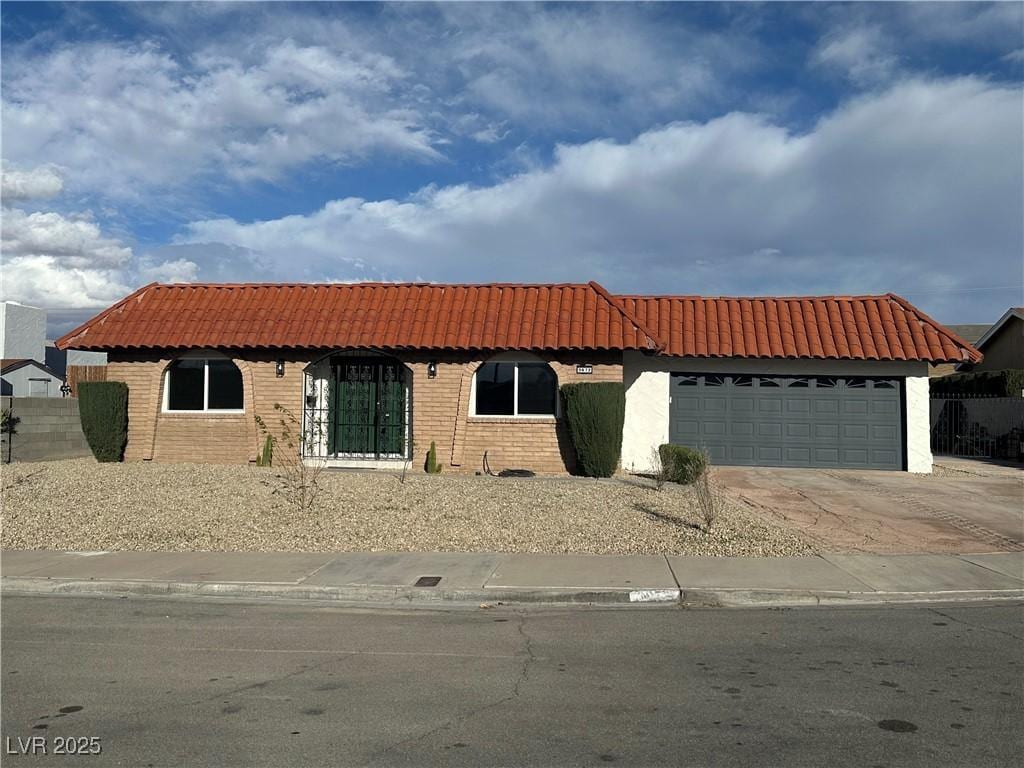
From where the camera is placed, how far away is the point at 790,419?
64.7 feet

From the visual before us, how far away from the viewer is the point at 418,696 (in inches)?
236

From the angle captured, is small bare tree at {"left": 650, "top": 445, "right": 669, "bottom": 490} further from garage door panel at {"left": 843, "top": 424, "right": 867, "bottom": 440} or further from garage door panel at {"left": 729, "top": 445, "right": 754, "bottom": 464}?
garage door panel at {"left": 843, "top": 424, "right": 867, "bottom": 440}

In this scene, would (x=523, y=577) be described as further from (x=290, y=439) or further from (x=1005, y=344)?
(x=1005, y=344)

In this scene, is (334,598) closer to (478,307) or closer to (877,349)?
(478,307)

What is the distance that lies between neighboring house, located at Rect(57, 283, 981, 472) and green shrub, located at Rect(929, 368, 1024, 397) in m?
7.72

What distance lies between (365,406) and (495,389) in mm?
2842

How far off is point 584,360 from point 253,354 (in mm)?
6983

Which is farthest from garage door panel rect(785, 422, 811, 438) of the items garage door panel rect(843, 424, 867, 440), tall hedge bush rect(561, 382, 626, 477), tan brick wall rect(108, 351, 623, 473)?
tall hedge bush rect(561, 382, 626, 477)

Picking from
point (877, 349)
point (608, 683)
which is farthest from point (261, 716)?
point (877, 349)

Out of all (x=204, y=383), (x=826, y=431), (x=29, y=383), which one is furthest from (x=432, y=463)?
(x=29, y=383)

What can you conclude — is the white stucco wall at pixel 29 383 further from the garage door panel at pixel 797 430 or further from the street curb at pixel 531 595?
the street curb at pixel 531 595

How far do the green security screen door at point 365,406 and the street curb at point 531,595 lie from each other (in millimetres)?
9291

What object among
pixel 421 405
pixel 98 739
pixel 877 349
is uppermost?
pixel 877 349

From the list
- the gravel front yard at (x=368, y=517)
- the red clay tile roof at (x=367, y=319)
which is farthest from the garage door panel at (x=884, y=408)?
the gravel front yard at (x=368, y=517)
